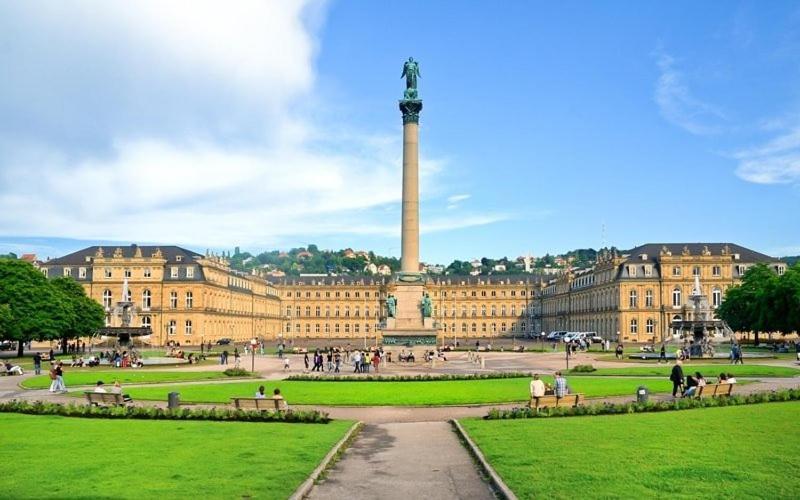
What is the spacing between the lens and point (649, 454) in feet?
65.1

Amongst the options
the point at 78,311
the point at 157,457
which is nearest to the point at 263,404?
the point at 157,457

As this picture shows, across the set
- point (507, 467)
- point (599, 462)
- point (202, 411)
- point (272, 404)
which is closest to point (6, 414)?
point (202, 411)

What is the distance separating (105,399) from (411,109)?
2216 inches

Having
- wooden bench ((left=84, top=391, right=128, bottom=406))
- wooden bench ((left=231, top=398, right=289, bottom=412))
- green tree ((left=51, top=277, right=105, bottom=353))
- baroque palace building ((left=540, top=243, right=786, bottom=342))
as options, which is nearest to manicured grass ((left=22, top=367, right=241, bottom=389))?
wooden bench ((left=84, top=391, right=128, bottom=406))

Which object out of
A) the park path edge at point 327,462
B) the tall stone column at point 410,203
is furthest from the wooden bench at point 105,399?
the tall stone column at point 410,203

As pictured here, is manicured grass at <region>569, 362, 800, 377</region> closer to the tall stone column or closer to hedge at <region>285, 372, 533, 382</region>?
hedge at <region>285, 372, 533, 382</region>

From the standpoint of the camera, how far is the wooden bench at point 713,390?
108 feet

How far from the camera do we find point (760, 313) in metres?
99.2

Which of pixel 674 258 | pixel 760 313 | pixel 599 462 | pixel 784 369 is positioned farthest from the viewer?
pixel 674 258

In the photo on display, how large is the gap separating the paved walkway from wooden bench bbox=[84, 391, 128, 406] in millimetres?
11245

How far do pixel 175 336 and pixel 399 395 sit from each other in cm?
10739

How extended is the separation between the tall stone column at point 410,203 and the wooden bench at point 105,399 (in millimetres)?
50118

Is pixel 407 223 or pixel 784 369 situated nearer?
pixel 784 369

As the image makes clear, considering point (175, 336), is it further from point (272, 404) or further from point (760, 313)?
point (272, 404)
